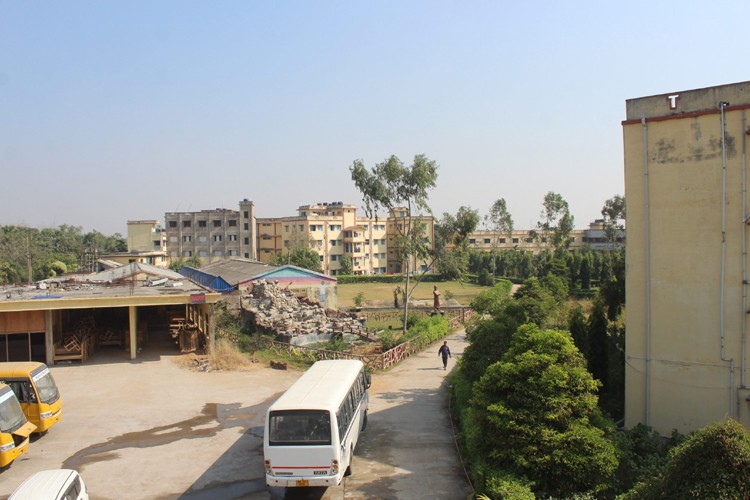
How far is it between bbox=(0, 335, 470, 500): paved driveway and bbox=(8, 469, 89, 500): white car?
85.3 inches

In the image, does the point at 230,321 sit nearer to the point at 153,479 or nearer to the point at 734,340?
the point at 153,479

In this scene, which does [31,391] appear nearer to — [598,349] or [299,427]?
[299,427]

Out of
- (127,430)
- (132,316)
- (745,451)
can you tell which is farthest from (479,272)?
(745,451)

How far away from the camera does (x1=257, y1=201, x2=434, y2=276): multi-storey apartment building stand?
7850cm

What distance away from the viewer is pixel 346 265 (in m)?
78.7

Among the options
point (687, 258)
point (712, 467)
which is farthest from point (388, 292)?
point (712, 467)

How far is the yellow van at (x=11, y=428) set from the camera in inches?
485

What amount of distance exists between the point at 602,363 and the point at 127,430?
13.8 m

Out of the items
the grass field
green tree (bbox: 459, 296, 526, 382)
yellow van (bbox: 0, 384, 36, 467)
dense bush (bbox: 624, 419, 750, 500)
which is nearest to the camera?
dense bush (bbox: 624, 419, 750, 500)

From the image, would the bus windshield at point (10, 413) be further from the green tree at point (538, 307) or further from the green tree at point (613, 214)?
the green tree at point (613, 214)

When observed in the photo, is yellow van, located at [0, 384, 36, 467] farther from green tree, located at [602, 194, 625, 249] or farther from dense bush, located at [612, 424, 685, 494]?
green tree, located at [602, 194, 625, 249]

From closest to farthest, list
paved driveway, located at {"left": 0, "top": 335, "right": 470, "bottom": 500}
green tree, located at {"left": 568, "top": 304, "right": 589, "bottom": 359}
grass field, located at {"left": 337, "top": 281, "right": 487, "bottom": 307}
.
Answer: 1. paved driveway, located at {"left": 0, "top": 335, "right": 470, "bottom": 500}
2. green tree, located at {"left": 568, "top": 304, "right": 589, "bottom": 359}
3. grass field, located at {"left": 337, "top": 281, "right": 487, "bottom": 307}

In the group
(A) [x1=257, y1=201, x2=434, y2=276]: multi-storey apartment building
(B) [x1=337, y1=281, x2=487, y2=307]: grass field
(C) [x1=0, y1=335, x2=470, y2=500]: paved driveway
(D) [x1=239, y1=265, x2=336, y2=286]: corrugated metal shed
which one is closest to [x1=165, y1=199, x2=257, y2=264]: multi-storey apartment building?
(A) [x1=257, y1=201, x2=434, y2=276]: multi-storey apartment building

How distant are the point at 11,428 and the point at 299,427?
→ 6550 millimetres
